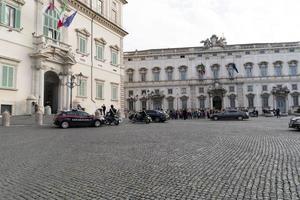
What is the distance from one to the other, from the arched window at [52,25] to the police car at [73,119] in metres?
9.77

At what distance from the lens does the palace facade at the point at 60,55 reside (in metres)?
22.9

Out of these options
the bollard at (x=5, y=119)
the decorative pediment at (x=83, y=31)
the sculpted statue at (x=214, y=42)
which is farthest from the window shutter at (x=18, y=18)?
the sculpted statue at (x=214, y=42)

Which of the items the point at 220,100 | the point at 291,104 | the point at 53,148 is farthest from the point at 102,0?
the point at 291,104

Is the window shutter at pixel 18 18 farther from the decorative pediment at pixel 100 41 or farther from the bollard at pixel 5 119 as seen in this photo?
the decorative pediment at pixel 100 41

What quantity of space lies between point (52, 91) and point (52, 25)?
6.71 metres

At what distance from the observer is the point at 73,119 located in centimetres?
2086

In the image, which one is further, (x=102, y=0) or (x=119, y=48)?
(x=119, y=48)

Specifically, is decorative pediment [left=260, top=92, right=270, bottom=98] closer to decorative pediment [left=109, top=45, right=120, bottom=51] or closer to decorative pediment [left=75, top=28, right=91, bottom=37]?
decorative pediment [left=109, top=45, right=120, bottom=51]

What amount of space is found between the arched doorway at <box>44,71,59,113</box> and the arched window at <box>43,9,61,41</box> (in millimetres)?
3852

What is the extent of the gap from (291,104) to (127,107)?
37002 mm

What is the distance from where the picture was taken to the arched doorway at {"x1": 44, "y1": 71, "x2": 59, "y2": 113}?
2847 centimetres

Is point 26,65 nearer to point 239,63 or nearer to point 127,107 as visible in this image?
point 127,107

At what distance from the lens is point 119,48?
38.4 m

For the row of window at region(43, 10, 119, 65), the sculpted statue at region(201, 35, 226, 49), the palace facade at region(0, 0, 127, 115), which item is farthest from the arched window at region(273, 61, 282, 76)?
the row of window at region(43, 10, 119, 65)
